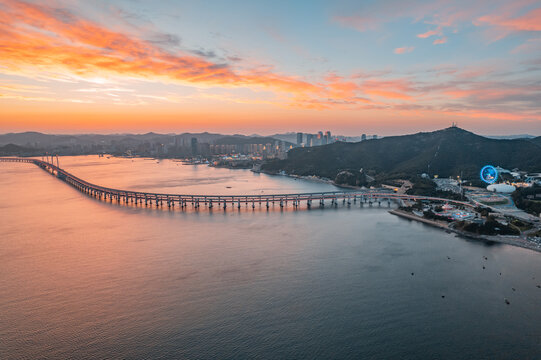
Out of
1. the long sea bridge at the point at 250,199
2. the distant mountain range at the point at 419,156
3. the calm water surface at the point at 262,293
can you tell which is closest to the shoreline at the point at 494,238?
the calm water surface at the point at 262,293

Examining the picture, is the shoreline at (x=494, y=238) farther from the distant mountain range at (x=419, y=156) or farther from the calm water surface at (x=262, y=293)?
the distant mountain range at (x=419, y=156)

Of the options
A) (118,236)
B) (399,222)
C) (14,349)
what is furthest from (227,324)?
(399,222)

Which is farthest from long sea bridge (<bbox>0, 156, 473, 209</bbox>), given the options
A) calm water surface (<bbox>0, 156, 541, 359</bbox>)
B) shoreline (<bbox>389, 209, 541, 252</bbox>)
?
calm water surface (<bbox>0, 156, 541, 359</bbox>)

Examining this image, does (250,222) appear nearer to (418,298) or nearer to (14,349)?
(418,298)

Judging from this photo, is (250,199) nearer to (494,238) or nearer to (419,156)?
(494,238)

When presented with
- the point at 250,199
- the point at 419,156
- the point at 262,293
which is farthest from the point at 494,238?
the point at 419,156

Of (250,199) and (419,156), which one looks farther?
(419,156)

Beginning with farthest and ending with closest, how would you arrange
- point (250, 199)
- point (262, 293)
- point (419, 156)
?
point (419, 156)
point (250, 199)
point (262, 293)
